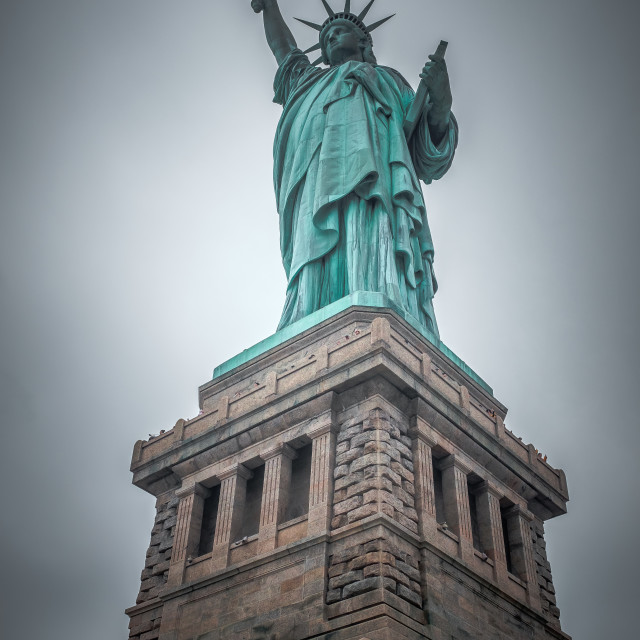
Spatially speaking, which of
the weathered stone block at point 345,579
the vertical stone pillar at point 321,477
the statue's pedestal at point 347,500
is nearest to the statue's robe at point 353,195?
the statue's pedestal at point 347,500

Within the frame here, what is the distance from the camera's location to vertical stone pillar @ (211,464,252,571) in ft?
54.3

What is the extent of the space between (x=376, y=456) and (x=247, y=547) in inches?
112

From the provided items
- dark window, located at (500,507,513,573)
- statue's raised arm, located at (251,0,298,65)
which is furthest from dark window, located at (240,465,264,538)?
statue's raised arm, located at (251,0,298,65)

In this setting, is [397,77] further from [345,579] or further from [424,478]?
[345,579]

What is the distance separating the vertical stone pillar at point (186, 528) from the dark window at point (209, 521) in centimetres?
12

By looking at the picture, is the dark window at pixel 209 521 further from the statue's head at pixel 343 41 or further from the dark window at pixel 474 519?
the statue's head at pixel 343 41

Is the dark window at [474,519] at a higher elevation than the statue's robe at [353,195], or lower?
lower

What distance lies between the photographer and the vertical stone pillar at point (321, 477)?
15383mm

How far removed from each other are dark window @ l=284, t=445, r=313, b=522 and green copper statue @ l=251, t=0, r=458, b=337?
14.1ft

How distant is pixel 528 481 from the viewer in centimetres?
1902

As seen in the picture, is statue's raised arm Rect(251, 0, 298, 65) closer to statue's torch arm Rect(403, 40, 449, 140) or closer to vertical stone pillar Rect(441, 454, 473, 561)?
statue's torch arm Rect(403, 40, 449, 140)

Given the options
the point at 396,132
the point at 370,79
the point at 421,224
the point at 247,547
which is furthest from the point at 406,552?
the point at 370,79

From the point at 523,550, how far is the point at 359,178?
9092mm

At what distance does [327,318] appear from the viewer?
63.3 feet
